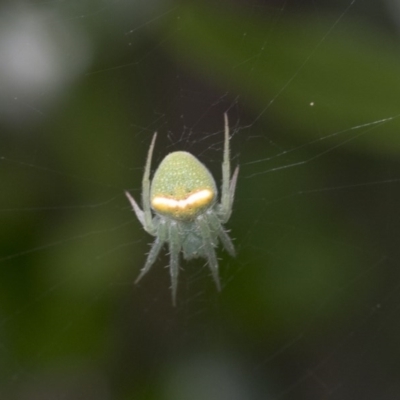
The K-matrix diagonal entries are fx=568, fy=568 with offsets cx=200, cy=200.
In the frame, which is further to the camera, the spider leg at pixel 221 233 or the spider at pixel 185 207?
the spider leg at pixel 221 233

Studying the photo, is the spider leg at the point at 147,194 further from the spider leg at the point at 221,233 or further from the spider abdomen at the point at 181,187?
the spider leg at the point at 221,233

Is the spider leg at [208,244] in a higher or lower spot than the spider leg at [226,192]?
lower

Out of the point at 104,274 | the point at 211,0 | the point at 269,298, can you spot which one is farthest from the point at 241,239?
the point at 211,0

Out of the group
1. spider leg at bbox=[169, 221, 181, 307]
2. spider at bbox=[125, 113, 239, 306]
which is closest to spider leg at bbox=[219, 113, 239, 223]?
spider at bbox=[125, 113, 239, 306]

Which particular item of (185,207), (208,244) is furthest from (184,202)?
(208,244)

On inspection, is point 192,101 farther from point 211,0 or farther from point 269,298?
point 269,298

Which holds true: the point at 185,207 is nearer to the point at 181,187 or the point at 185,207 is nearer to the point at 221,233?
the point at 181,187

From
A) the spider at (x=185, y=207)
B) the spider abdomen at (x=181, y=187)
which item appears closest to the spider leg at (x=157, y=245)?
the spider at (x=185, y=207)
